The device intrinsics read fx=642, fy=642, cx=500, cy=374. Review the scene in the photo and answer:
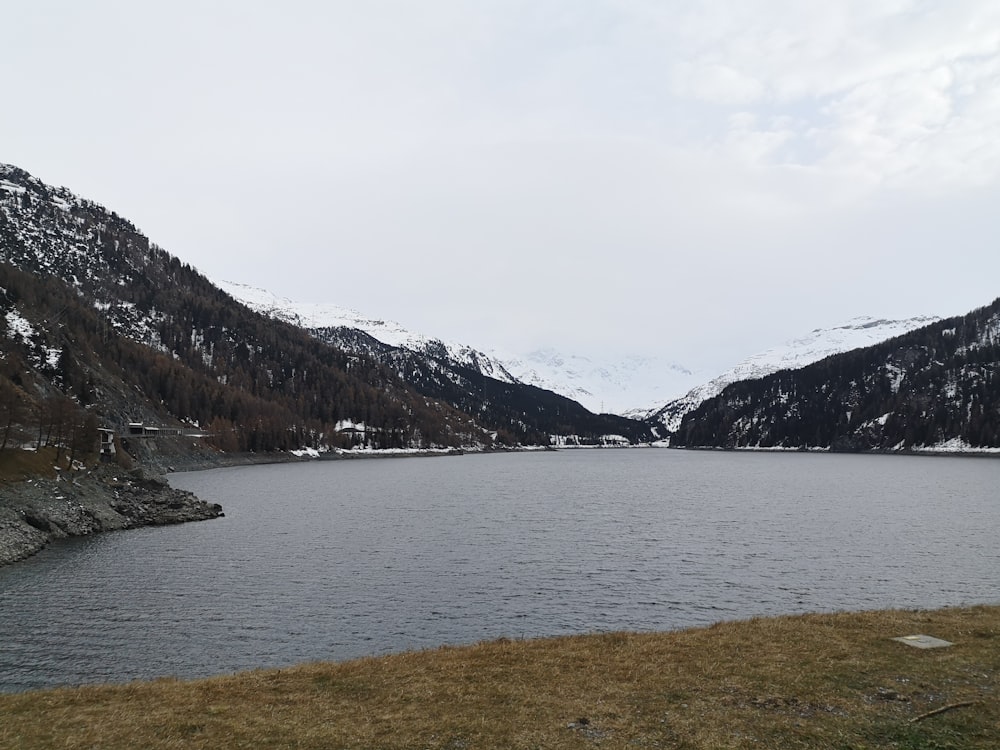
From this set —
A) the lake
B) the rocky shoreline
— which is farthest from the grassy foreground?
the rocky shoreline

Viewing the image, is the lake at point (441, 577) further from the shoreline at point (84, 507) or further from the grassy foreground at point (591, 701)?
the grassy foreground at point (591, 701)

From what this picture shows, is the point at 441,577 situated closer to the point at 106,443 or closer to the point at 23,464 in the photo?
the point at 23,464

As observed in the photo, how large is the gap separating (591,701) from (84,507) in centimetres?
7432

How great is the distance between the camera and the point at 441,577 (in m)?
51.1

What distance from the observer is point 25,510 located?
64.4 m

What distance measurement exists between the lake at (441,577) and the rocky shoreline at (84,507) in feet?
8.44

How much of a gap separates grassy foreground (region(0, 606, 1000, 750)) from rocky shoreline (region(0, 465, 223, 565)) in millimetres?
45764

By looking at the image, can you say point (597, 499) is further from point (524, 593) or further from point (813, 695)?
point (813, 695)

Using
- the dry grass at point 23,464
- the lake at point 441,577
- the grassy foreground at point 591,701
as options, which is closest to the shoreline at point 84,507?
the dry grass at point 23,464

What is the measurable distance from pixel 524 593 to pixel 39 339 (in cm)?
17723

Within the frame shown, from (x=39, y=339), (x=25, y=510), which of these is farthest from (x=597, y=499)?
(x=39, y=339)

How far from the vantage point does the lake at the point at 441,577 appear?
116ft

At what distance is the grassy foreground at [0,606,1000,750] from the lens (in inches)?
634

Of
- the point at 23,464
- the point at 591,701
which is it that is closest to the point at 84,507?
the point at 23,464
